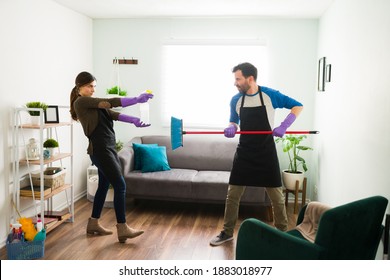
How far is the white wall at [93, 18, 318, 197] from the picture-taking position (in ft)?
14.7

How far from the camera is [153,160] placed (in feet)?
13.8

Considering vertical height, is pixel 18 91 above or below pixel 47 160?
above

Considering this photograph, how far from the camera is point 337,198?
10.4ft

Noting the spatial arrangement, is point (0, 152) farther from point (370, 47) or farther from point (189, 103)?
point (370, 47)

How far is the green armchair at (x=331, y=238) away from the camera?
1577 mm

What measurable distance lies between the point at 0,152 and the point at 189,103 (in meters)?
2.31

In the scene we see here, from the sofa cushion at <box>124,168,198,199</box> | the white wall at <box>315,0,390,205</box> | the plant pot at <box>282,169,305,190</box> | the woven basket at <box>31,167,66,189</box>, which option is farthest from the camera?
the plant pot at <box>282,169,305,190</box>

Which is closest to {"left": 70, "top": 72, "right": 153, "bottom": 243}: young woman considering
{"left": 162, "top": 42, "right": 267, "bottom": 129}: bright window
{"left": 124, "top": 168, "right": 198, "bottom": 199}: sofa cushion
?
{"left": 124, "top": 168, "right": 198, "bottom": 199}: sofa cushion

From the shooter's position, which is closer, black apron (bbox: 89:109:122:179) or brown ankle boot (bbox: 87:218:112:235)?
black apron (bbox: 89:109:122:179)

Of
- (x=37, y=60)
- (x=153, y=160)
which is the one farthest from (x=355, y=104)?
(x=37, y=60)

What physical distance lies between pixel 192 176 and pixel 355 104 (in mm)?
1908

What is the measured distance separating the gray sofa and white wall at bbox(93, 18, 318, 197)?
498 mm

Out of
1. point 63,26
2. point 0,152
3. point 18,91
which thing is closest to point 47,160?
point 0,152

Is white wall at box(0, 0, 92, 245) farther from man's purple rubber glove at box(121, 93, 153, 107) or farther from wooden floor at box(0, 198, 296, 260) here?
man's purple rubber glove at box(121, 93, 153, 107)
